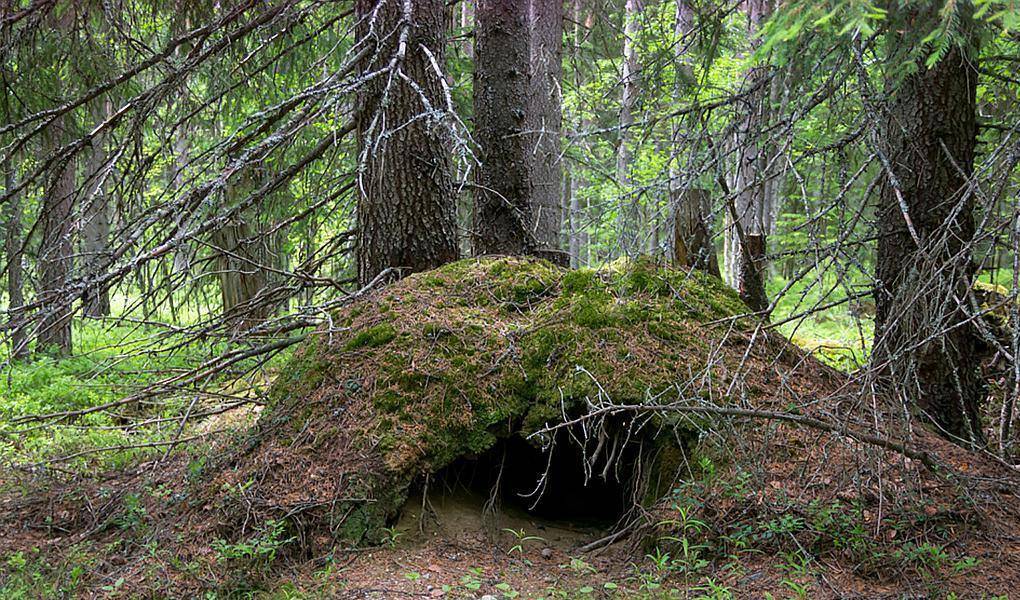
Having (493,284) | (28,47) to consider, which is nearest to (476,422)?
(493,284)

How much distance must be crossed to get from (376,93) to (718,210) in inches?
120

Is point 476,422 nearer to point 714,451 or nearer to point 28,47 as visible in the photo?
point 714,451

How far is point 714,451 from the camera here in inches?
168

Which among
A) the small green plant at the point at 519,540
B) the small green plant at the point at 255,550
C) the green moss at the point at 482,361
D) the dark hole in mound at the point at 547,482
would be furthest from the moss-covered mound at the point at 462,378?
the small green plant at the point at 519,540

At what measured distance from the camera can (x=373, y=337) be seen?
4887 mm

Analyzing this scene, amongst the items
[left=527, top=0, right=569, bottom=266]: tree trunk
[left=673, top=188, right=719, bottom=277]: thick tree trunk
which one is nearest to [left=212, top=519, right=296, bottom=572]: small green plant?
[left=673, top=188, right=719, bottom=277]: thick tree trunk

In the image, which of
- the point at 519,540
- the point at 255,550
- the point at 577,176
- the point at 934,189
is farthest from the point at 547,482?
the point at 577,176

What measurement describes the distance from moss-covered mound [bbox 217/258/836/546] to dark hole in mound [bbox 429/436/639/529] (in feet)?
1.10

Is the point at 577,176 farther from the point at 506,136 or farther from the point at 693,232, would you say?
the point at 693,232

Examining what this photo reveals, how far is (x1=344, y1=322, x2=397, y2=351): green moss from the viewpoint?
486 centimetres

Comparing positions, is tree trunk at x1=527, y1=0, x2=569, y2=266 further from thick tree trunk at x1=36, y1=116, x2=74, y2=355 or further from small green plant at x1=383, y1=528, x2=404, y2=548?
thick tree trunk at x1=36, y1=116, x2=74, y2=355

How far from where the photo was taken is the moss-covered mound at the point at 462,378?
13.6 feet

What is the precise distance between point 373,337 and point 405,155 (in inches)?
65.2

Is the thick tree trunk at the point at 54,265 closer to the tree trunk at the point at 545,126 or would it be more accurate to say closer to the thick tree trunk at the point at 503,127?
the thick tree trunk at the point at 503,127
